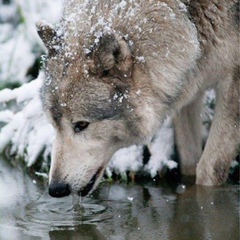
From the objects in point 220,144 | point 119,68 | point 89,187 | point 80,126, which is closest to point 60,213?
point 89,187

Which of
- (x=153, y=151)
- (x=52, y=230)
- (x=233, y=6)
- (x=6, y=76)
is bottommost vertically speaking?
(x=52, y=230)

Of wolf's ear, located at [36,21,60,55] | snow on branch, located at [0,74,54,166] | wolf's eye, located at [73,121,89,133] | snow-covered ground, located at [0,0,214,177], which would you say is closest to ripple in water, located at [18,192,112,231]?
wolf's eye, located at [73,121,89,133]

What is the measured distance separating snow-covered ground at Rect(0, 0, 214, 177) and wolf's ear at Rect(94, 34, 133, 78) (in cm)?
145

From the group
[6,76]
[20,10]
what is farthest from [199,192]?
[20,10]

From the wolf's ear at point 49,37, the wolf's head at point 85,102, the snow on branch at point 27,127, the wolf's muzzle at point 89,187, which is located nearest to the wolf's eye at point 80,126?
the wolf's head at point 85,102

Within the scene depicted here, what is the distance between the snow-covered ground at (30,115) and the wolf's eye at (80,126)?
1276mm

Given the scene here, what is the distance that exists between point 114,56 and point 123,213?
3.80ft

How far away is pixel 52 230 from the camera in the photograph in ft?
16.7

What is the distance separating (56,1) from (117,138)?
3.47 metres

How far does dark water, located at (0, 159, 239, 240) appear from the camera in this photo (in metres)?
5.04

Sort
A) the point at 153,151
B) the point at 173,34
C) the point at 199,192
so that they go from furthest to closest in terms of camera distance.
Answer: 1. the point at 153,151
2. the point at 199,192
3. the point at 173,34

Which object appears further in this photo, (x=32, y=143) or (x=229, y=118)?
(x=32, y=143)

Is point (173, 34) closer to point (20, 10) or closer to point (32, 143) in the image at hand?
point (32, 143)

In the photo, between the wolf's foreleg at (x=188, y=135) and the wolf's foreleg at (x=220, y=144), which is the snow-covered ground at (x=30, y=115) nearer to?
the wolf's foreleg at (x=188, y=135)
